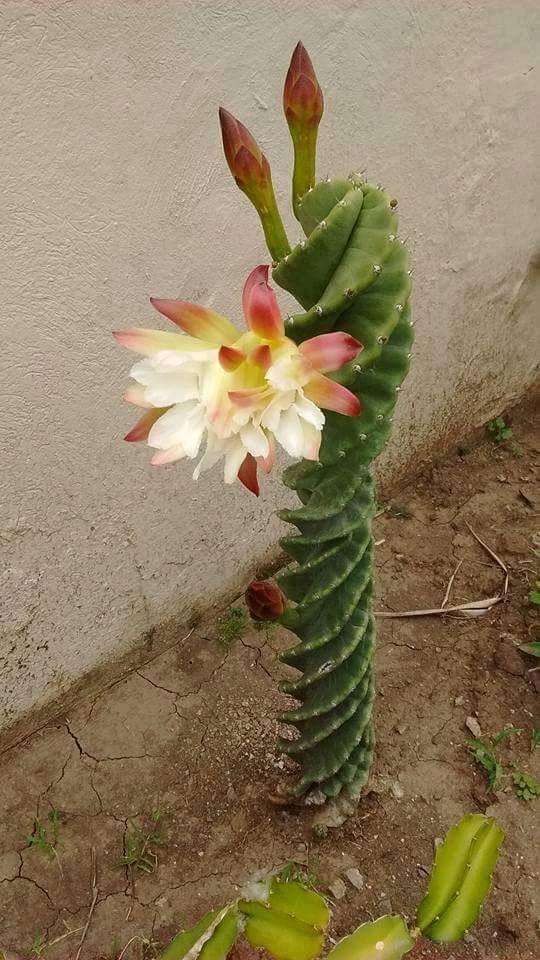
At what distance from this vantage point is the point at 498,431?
2482 millimetres

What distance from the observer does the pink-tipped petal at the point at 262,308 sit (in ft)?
2.37

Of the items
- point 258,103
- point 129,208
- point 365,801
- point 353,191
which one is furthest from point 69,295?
point 365,801

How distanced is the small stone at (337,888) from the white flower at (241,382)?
3.19 ft

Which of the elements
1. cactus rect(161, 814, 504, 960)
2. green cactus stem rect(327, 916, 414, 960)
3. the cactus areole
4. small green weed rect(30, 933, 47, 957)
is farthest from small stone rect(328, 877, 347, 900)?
small green weed rect(30, 933, 47, 957)

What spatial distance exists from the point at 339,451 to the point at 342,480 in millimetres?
80

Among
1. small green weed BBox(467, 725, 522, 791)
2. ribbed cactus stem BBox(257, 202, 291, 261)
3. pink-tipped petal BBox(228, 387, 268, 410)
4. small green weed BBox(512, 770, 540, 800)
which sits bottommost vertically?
small green weed BBox(512, 770, 540, 800)

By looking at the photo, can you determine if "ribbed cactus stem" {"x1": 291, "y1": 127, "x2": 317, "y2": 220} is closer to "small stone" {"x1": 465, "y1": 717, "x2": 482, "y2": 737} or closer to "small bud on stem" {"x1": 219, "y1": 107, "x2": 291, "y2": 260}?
"small bud on stem" {"x1": 219, "y1": 107, "x2": 291, "y2": 260}

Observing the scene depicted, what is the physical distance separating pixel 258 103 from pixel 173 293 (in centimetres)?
39

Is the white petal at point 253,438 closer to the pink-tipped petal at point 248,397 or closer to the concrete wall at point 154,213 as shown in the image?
the pink-tipped petal at point 248,397

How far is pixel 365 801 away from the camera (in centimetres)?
153

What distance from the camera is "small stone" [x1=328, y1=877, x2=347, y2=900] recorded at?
139 cm

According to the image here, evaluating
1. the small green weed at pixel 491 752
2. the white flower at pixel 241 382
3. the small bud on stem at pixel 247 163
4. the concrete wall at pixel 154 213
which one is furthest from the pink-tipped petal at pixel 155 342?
the small green weed at pixel 491 752

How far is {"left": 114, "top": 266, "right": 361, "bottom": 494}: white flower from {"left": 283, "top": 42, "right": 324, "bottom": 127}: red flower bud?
239mm

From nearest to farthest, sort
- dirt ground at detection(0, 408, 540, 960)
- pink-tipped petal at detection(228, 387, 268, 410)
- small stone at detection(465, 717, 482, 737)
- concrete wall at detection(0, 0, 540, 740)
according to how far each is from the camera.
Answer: pink-tipped petal at detection(228, 387, 268, 410)
concrete wall at detection(0, 0, 540, 740)
dirt ground at detection(0, 408, 540, 960)
small stone at detection(465, 717, 482, 737)
